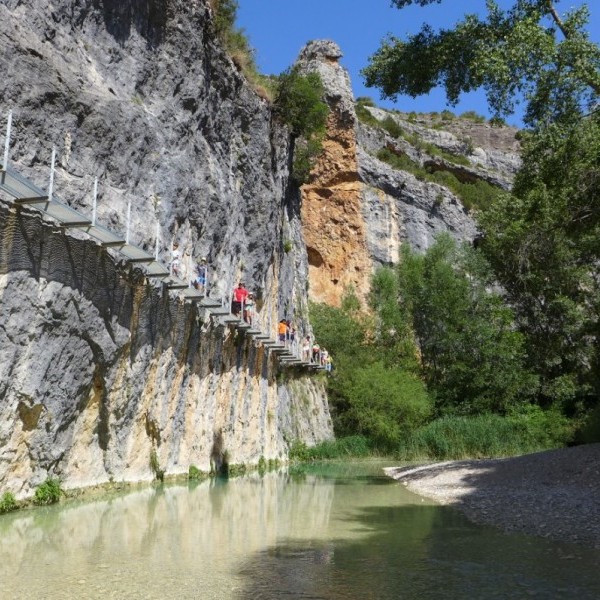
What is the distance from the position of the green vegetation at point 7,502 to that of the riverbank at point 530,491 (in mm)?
7797

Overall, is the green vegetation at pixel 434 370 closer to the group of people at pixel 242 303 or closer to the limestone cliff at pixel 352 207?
the limestone cliff at pixel 352 207

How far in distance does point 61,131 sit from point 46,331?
423cm

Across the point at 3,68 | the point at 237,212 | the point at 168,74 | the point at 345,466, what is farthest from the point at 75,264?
the point at 345,466

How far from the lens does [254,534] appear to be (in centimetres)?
996

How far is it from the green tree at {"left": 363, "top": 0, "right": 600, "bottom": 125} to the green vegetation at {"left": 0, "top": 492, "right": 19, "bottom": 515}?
34.7 feet

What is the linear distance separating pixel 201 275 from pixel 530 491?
34.5 ft

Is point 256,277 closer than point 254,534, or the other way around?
point 254,534

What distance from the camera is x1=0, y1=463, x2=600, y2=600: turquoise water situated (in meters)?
6.61

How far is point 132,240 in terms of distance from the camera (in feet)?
52.5

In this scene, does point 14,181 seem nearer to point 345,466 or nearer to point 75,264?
point 75,264

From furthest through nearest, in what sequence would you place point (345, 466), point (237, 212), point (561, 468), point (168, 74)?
point (345, 466)
point (237, 212)
point (168, 74)
point (561, 468)

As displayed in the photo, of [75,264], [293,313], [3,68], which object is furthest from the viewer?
[293,313]

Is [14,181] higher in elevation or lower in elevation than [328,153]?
lower

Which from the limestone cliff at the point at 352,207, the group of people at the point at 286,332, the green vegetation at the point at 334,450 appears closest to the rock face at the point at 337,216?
the limestone cliff at the point at 352,207
